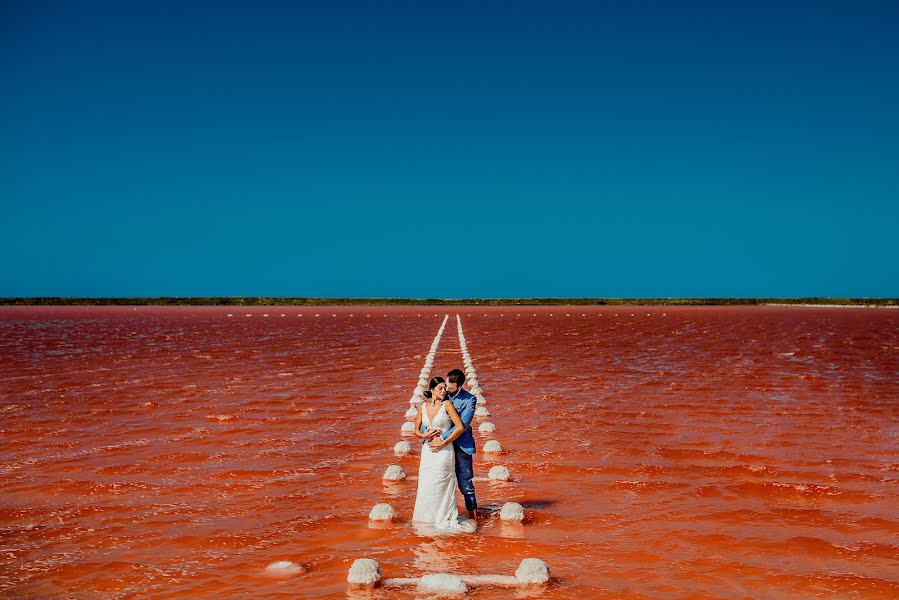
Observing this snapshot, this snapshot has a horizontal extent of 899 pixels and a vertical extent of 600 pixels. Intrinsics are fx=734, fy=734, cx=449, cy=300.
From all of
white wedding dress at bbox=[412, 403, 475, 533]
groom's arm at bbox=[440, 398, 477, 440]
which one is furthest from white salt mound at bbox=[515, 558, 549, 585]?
groom's arm at bbox=[440, 398, 477, 440]

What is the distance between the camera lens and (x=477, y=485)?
662 cm

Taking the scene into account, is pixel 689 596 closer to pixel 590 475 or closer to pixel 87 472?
pixel 590 475

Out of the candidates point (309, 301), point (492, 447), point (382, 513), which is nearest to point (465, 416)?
point (382, 513)

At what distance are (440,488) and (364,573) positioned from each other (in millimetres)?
1185

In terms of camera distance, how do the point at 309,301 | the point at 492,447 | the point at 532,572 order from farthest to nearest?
the point at 309,301 → the point at 492,447 → the point at 532,572

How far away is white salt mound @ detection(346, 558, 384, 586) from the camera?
14.1 ft

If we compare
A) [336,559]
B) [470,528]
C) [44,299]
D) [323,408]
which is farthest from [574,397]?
[44,299]

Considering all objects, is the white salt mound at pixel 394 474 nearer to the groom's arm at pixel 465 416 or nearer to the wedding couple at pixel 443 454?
the wedding couple at pixel 443 454

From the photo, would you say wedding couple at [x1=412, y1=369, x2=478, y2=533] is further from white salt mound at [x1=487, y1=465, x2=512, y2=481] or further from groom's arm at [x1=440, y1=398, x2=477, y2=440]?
white salt mound at [x1=487, y1=465, x2=512, y2=481]

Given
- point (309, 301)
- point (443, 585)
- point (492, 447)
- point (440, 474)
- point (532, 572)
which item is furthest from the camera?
point (309, 301)

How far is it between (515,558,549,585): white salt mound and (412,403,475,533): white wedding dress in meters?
1.00

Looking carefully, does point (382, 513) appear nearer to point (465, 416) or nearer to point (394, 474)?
point (465, 416)

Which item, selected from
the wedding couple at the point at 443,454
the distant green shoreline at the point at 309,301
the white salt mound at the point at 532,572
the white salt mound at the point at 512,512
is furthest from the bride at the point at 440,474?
the distant green shoreline at the point at 309,301

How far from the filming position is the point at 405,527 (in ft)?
17.7
